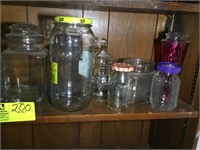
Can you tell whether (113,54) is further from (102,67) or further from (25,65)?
(25,65)

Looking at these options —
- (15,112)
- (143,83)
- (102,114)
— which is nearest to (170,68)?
(143,83)

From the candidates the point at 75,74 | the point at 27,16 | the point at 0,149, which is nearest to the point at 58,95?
the point at 75,74

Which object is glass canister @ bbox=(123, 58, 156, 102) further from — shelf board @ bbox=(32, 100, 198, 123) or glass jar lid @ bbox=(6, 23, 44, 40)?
glass jar lid @ bbox=(6, 23, 44, 40)

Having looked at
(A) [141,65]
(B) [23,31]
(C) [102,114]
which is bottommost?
(C) [102,114]

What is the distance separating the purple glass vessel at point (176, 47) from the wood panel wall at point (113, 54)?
0.08 feet

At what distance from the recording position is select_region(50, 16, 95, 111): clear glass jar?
24.7 inches

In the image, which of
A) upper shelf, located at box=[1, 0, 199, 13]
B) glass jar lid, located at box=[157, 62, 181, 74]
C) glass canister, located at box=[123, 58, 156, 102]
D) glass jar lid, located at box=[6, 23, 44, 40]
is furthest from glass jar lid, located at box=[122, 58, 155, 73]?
glass jar lid, located at box=[6, 23, 44, 40]

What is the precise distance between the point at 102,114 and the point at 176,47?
372mm

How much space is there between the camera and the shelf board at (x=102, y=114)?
59cm

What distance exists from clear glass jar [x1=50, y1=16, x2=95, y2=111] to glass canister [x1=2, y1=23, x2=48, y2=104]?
0.07m

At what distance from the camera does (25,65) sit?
79cm

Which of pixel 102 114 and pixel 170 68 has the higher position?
pixel 170 68

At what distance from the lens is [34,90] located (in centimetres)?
72

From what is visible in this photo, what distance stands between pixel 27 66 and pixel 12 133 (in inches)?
14.2
